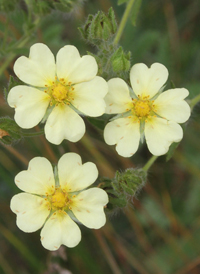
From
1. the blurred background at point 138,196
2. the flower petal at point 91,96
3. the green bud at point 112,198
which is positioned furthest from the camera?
the blurred background at point 138,196

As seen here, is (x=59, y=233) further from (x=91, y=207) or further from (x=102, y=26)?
(x=102, y=26)

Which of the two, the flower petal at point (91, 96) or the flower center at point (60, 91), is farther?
the flower center at point (60, 91)

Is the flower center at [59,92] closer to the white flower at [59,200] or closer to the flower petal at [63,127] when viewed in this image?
the flower petal at [63,127]

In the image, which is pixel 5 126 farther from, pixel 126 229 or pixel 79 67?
pixel 126 229

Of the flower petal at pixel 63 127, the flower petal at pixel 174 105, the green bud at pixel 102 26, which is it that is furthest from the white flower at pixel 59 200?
the green bud at pixel 102 26

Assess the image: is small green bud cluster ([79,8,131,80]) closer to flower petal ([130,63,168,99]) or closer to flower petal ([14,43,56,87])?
flower petal ([130,63,168,99])

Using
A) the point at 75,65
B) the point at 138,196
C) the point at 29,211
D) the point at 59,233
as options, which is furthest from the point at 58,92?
the point at 138,196

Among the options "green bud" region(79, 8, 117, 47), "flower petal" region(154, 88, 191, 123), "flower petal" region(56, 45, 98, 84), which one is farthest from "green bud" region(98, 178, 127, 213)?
"green bud" region(79, 8, 117, 47)
